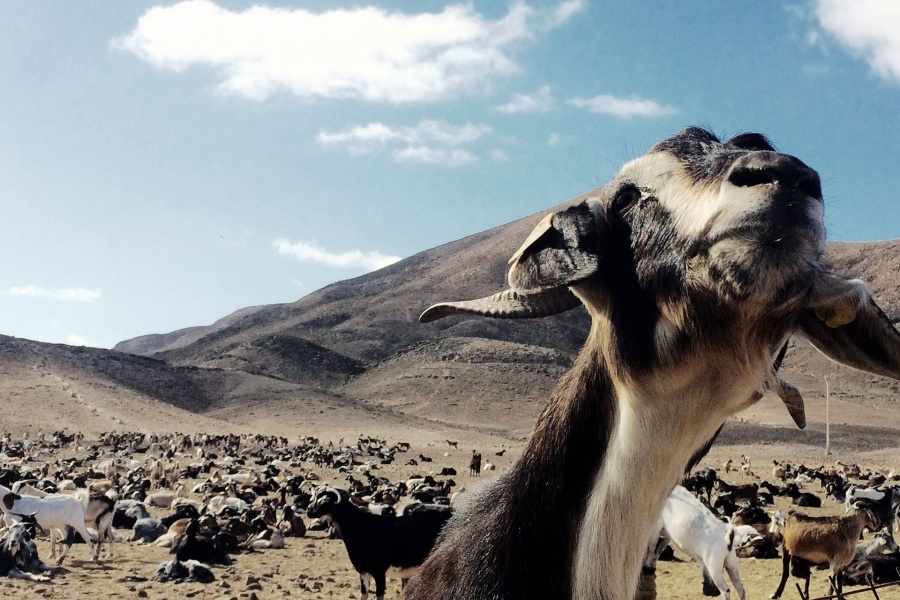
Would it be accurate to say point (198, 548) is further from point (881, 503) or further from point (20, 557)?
point (881, 503)

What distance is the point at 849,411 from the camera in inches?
3039

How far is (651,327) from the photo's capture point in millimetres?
2236

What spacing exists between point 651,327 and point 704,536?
36.9 ft

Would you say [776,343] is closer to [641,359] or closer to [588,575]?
[641,359]

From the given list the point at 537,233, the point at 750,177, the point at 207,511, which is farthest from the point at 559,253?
the point at 207,511

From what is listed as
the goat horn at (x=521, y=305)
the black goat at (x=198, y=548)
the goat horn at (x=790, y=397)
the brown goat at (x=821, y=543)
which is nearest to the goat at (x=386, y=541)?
the black goat at (x=198, y=548)

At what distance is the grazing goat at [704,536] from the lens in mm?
12156

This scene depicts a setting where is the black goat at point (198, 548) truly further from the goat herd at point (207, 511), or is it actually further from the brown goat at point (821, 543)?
the brown goat at point (821, 543)

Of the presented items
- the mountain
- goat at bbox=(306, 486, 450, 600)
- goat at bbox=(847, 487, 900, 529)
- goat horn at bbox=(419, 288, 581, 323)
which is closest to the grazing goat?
goat at bbox=(306, 486, 450, 600)

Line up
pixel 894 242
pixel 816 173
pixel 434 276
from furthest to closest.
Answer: pixel 434 276 < pixel 894 242 < pixel 816 173

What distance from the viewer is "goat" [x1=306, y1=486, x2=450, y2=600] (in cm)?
1231

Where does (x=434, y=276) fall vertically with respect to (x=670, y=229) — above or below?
above

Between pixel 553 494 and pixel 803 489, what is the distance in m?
31.9

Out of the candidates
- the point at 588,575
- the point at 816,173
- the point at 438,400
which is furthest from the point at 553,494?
the point at 438,400
